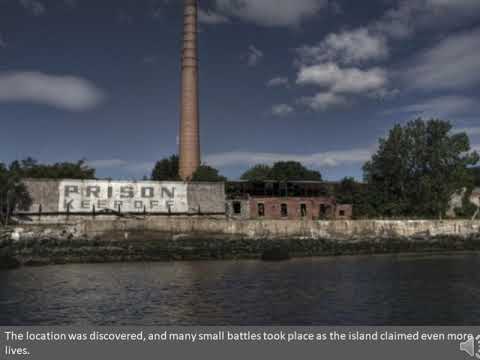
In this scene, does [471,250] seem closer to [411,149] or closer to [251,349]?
[411,149]

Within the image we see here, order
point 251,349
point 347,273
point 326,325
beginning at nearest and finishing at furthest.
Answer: point 251,349 < point 326,325 < point 347,273

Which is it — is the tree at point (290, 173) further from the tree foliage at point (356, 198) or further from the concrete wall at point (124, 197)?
the concrete wall at point (124, 197)

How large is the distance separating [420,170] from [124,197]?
3623 centimetres

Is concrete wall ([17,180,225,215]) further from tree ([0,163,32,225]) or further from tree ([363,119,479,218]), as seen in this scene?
tree ([363,119,479,218])

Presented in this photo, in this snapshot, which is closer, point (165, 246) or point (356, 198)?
point (165, 246)

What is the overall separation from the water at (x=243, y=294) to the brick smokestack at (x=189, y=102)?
2969cm

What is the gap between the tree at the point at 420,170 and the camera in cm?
5353

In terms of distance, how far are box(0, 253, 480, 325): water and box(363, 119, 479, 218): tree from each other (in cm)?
2269

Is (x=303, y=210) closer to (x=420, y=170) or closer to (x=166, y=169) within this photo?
(x=420, y=170)

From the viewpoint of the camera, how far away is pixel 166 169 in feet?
236

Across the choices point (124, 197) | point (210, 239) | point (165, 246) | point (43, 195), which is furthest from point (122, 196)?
point (210, 239)

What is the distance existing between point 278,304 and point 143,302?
19.0 feet

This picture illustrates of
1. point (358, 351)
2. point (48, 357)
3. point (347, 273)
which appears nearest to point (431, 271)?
point (347, 273)

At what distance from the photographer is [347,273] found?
90.8 feet
